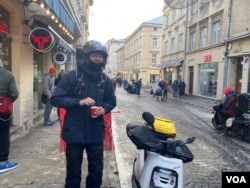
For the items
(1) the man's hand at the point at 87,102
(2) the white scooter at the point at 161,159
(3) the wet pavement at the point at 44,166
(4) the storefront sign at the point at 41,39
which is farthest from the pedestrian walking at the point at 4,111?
(4) the storefront sign at the point at 41,39

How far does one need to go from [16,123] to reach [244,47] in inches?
578

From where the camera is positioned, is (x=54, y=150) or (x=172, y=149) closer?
(x=172, y=149)

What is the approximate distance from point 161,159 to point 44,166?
102 inches

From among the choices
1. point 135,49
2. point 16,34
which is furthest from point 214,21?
point 135,49

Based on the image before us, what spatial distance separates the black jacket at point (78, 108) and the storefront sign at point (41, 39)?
4524mm

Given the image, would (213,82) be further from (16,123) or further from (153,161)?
(153,161)

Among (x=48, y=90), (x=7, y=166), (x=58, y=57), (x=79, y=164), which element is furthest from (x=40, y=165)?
(x=58, y=57)

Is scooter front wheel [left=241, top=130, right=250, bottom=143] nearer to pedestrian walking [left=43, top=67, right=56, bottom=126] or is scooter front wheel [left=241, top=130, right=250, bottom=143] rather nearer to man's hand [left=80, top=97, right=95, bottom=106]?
pedestrian walking [left=43, top=67, right=56, bottom=126]

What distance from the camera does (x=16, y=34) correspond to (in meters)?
6.87

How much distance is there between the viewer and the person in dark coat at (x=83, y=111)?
3.02 m

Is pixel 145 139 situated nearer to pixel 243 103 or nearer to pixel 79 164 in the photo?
pixel 79 164

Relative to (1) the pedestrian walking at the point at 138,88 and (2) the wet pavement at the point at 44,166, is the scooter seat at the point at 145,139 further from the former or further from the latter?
(1) the pedestrian walking at the point at 138,88

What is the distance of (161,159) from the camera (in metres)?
2.74

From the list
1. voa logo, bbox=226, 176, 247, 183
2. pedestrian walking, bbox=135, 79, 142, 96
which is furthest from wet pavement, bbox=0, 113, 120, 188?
pedestrian walking, bbox=135, 79, 142, 96
